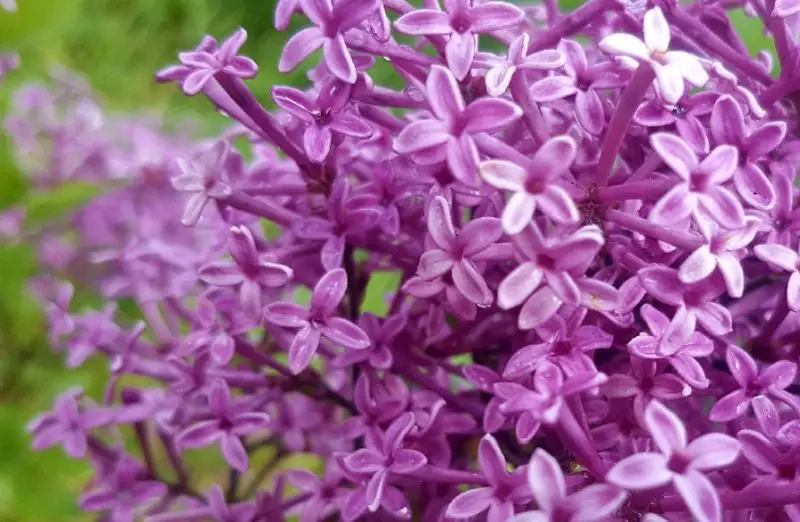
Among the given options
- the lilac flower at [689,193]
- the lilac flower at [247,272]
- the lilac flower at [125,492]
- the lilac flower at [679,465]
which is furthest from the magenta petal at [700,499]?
the lilac flower at [125,492]

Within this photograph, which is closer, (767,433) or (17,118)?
(767,433)

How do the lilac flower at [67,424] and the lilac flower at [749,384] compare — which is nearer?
the lilac flower at [749,384]

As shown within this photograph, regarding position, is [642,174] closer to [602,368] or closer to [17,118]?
[602,368]

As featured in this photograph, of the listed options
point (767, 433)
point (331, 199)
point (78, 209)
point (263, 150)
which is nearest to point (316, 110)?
point (331, 199)

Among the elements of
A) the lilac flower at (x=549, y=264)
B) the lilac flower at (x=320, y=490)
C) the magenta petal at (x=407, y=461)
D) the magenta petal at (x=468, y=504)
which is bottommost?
the lilac flower at (x=320, y=490)

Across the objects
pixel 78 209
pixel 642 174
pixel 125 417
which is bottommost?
pixel 78 209

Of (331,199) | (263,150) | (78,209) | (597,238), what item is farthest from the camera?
(78,209)

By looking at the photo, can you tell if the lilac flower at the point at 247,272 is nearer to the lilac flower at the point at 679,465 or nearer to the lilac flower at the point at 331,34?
the lilac flower at the point at 331,34
